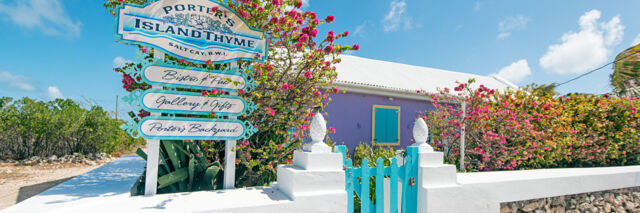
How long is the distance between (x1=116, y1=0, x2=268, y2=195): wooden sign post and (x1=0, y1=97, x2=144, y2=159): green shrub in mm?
8975

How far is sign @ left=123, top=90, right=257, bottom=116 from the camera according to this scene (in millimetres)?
2572

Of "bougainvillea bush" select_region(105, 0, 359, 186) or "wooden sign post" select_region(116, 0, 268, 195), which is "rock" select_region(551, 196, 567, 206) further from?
"wooden sign post" select_region(116, 0, 268, 195)

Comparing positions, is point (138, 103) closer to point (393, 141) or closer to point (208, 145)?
point (208, 145)

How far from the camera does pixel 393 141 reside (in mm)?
8711

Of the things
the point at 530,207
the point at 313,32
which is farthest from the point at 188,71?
the point at 530,207

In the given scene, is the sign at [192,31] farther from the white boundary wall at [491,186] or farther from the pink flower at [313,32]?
the white boundary wall at [491,186]

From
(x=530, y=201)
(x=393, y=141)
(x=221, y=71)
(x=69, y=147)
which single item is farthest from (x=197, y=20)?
(x=69, y=147)

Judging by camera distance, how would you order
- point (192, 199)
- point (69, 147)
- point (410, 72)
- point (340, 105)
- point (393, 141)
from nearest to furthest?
point (192, 199), point (340, 105), point (393, 141), point (69, 147), point (410, 72)

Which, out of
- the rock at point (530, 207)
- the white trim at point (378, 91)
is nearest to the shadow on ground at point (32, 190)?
the white trim at point (378, 91)

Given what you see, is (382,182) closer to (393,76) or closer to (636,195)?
(636,195)

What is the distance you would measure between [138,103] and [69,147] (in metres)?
9.84

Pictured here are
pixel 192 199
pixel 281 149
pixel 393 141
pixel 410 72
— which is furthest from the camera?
pixel 410 72

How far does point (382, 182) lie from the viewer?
2791 mm

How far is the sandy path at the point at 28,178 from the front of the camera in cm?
526
